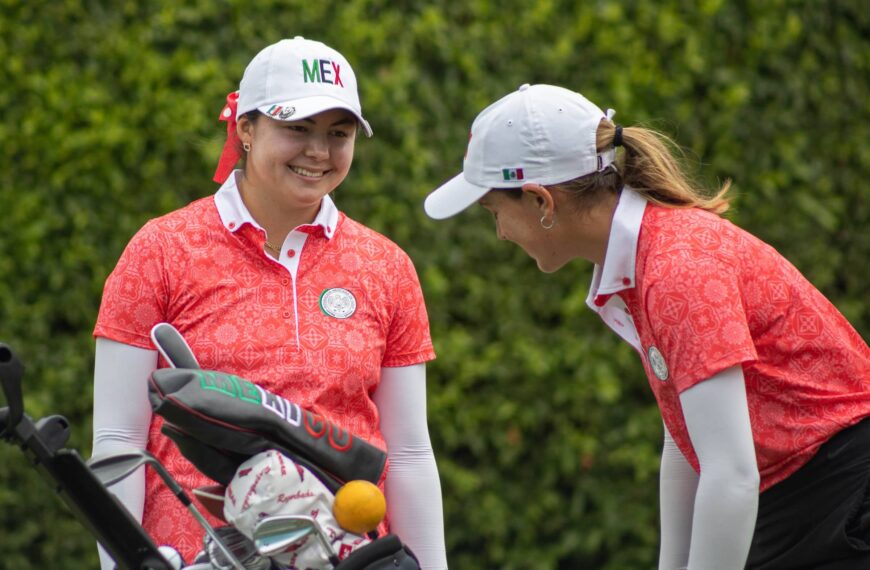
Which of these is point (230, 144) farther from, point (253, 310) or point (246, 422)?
point (246, 422)

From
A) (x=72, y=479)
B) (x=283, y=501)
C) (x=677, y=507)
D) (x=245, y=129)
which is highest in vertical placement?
(x=245, y=129)

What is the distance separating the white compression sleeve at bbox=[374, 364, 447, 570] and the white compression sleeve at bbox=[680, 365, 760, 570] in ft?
2.43

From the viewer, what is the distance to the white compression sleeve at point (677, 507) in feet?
9.62

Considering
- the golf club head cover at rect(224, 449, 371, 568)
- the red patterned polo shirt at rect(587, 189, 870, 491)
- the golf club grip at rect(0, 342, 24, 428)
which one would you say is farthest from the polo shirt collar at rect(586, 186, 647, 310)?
the golf club grip at rect(0, 342, 24, 428)

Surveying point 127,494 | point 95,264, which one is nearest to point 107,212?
point 95,264

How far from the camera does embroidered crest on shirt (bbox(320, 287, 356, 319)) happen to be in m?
2.76

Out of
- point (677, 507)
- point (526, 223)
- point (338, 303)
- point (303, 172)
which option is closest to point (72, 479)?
point (338, 303)

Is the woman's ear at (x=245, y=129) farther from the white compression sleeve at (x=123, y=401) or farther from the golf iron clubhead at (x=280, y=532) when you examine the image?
the golf iron clubhead at (x=280, y=532)

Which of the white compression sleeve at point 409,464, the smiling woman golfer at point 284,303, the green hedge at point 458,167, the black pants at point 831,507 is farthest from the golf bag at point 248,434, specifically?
the green hedge at point 458,167

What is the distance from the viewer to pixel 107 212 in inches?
183

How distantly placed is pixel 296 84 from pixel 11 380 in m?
1.04

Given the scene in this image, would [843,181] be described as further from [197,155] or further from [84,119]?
[84,119]

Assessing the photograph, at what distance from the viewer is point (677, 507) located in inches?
116

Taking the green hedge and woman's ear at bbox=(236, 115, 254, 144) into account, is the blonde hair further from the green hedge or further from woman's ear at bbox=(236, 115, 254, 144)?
the green hedge
